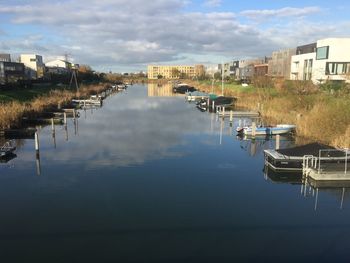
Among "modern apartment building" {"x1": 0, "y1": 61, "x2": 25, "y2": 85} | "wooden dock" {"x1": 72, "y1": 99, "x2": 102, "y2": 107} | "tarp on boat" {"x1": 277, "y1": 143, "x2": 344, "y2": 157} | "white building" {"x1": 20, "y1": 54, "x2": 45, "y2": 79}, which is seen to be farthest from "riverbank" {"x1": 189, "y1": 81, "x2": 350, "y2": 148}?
"white building" {"x1": 20, "y1": 54, "x2": 45, "y2": 79}

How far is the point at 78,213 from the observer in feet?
49.6

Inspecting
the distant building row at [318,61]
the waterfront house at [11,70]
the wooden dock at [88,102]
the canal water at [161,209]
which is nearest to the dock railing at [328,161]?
the canal water at [161,209]

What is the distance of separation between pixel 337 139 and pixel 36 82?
215ft

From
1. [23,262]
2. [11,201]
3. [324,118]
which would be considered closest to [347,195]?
[324,118]

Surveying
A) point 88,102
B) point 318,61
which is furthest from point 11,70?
point 318,61

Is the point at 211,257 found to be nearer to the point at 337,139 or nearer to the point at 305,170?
the point at 305,170

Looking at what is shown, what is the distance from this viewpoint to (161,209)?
15609 millimetres

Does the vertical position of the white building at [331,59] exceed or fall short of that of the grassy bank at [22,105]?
it exceeds it

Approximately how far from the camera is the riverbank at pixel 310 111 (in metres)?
25.2

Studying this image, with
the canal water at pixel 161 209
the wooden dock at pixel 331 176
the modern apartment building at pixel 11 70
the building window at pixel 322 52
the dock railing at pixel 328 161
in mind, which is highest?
the building window at pixel 322 52

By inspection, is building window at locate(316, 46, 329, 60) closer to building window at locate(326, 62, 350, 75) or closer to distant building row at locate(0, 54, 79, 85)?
building window at locate(326, 62, 350, 75)

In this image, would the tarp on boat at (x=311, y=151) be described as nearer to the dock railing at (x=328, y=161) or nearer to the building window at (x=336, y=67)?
the dock railing at (x=328, y=161)

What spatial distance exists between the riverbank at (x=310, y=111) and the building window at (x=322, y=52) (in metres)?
20.3

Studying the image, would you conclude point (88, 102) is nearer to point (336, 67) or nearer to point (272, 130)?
point (272, 130)
